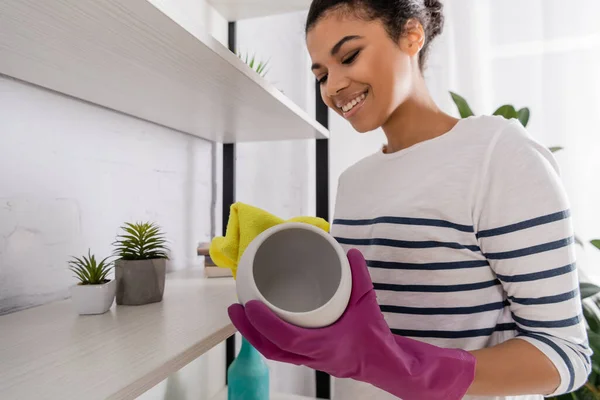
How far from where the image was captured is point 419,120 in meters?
0.59

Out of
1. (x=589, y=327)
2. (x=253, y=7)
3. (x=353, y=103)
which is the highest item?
(x=253, y=7)

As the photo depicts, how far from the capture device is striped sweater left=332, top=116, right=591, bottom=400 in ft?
1.38

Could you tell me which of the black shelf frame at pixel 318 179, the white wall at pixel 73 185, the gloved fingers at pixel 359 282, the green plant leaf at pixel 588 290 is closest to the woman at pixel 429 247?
the gloved fingers at pixel 359 282

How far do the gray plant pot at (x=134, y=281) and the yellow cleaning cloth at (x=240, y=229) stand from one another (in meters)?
0.13

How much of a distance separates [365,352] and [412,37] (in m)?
0.41

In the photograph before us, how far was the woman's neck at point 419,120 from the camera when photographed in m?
0.58

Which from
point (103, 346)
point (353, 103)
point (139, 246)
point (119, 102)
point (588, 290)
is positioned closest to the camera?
point (103, 346)

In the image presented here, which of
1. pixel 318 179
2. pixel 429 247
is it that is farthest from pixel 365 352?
pixel 318 179

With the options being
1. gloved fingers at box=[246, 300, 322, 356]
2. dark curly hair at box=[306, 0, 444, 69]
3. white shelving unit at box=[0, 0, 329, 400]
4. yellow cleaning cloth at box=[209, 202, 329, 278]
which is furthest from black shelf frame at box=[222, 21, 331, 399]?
gloved fingers at box=[246, 300, 322, 356]

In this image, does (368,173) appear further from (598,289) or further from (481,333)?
(598,289)

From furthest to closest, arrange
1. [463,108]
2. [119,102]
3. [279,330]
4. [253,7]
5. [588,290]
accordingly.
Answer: [253,7], [463,108], [588,290], [119,102], [279,330]

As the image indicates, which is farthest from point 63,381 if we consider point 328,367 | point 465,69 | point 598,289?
point 465,69

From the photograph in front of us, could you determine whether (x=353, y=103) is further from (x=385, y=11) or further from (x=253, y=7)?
(x=253, y=7)

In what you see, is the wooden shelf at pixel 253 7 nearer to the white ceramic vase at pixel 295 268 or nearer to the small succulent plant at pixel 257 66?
the small succulent plant at pixel 257 66
